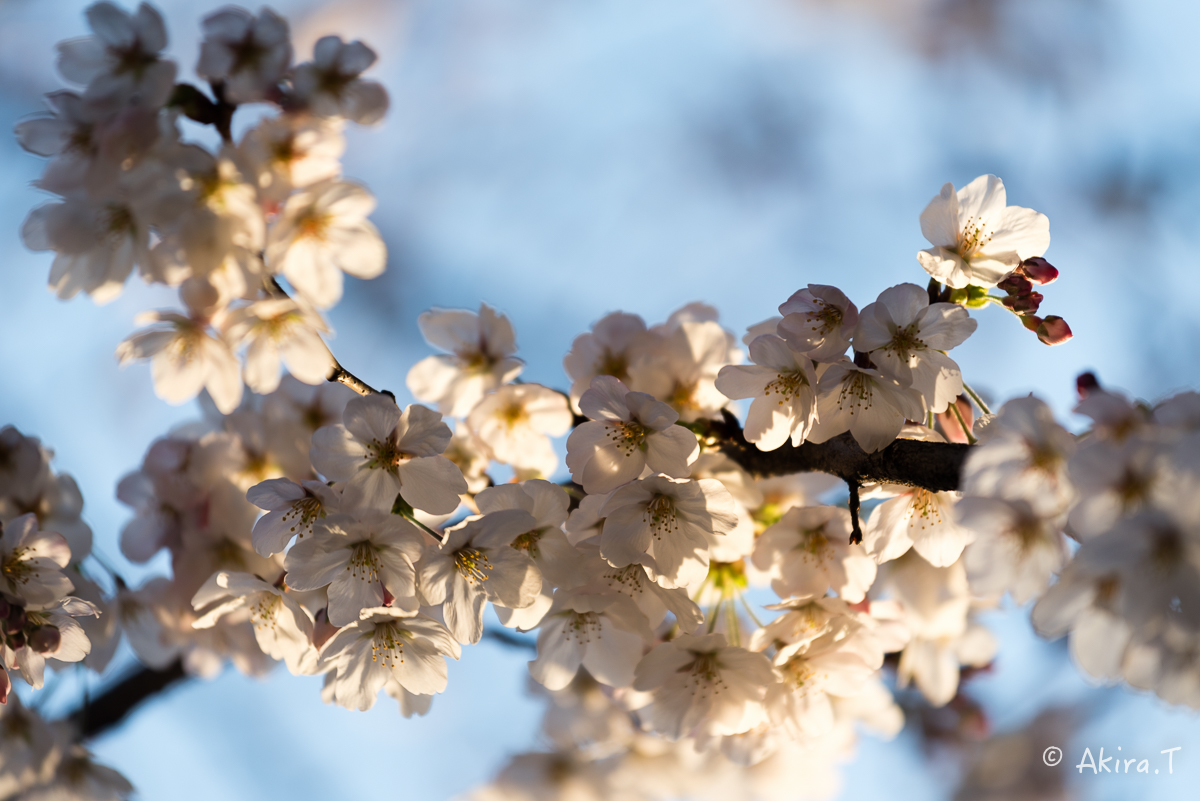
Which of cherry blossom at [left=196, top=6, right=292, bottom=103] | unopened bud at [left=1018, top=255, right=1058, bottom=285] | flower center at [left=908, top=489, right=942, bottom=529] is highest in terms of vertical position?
unopened bud at [left=1018, top=255, right=1058, bottom=285]

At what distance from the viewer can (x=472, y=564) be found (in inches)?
41.8

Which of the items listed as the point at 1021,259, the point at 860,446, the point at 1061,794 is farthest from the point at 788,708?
the point at 1061,794

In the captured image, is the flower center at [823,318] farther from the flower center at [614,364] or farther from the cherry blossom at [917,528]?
the flower center at [614,364]

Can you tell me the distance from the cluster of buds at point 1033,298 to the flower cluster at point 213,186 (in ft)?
3.39

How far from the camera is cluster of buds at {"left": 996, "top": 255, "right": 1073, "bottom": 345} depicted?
1052 millimetres

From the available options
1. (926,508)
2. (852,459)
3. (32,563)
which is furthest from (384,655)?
(926,508)

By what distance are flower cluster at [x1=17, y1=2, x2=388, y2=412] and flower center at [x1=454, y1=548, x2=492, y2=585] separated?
14.8 inches

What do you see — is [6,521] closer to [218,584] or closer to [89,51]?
[218,584]

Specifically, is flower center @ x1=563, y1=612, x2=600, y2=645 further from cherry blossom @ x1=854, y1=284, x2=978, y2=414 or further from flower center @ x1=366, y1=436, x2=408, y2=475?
cherry blossom @ x1=854, y1=284, x2=978, y2=414

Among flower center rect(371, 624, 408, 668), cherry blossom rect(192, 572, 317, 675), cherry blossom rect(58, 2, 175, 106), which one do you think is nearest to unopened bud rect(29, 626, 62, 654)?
cherry blossom rect(192, 572, 317, 675)

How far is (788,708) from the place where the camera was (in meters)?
1.28

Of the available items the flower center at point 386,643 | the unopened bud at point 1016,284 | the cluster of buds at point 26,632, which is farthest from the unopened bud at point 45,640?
the unopened bud at point 1016,284

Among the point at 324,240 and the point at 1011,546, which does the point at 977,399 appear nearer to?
the point at 1011,546

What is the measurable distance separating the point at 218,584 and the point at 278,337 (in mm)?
426
